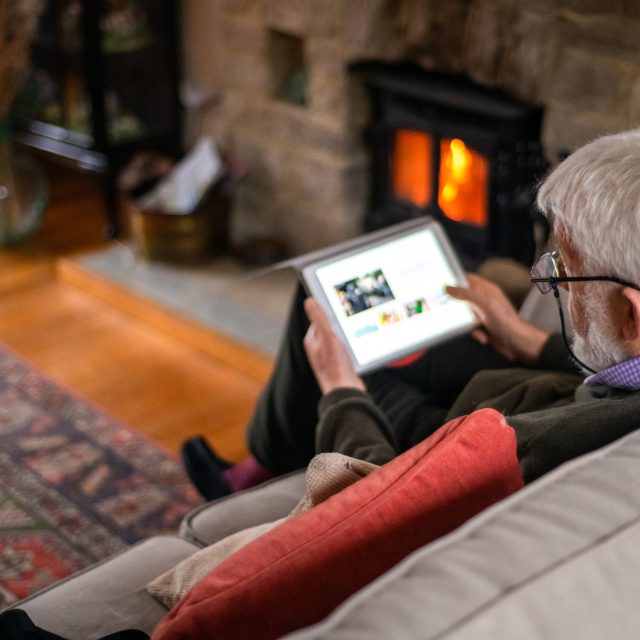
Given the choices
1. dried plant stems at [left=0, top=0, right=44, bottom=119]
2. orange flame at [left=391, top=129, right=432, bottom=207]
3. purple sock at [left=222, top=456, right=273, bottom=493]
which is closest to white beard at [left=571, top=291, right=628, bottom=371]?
purple sock at [left=222, top=456, right=273, bottom=493]

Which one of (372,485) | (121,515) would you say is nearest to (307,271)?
(372,485)

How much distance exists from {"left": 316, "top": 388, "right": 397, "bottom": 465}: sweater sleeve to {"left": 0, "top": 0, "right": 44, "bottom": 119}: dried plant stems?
7.47 feet

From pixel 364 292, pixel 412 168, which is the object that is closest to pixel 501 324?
pixel 364 292

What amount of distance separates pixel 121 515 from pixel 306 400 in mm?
671

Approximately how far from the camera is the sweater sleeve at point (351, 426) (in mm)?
1564

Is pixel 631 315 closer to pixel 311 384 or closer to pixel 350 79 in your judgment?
pixel 311 384

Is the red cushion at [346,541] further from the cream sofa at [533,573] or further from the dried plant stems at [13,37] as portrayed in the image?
the dried plant stems at [13,37]

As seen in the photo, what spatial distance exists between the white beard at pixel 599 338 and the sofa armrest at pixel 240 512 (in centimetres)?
57

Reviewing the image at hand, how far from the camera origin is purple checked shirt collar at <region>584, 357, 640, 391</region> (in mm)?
1356

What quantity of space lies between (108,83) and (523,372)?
2447 mm

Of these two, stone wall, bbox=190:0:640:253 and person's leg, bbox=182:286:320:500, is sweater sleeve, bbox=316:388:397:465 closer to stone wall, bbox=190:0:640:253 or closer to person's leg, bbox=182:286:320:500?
person's leg, bbox=182:286:320:500

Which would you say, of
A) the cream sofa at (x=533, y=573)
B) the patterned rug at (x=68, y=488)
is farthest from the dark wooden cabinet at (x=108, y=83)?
the cream sofa at (x=533, y=573)

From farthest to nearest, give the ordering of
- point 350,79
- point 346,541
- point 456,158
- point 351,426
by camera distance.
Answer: point 350,79, point 456,158, point 351,426, point 346,541

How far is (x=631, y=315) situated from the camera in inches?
52.4
